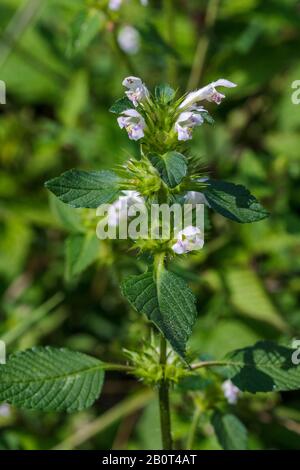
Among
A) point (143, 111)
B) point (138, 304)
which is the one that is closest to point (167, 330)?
point (138, 304)

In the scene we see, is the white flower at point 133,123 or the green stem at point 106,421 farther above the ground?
the white flower at point 133,123

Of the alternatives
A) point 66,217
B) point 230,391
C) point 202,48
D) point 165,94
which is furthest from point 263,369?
point 202,48

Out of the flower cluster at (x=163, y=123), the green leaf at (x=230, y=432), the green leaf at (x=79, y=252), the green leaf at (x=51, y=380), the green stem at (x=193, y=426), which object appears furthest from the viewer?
the green leaf at (x=79, y=252)

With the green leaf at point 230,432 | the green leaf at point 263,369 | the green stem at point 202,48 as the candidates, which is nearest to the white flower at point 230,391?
the green leaf at point 230,432

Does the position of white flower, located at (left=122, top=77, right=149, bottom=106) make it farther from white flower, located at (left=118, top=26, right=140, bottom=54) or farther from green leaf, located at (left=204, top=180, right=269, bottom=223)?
white flower, located at (left=118, top=26, right=140, bottom=54)

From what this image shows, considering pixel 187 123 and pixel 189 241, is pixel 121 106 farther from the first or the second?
pixel 189 241

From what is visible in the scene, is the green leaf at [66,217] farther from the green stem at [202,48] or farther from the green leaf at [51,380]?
the green stem at [202,48]

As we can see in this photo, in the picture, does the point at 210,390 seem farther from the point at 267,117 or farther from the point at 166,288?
the point at 267,117

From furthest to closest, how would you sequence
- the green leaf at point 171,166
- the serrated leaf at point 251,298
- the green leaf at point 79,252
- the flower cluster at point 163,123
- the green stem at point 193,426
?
the serrated leaf at point 251,298
the green leaf at point 79,252
the green stem at point 193,426
the flower cluster at point 163,123
the green leaf at point 171,166
